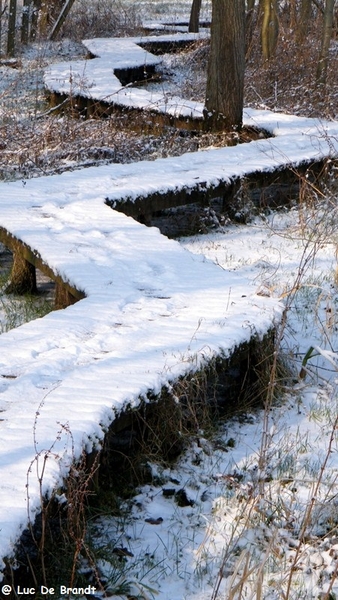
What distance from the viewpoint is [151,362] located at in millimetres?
3639

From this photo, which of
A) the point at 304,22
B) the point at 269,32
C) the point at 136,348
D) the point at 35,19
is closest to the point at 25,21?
the point at 35,19

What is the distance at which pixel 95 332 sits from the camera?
155 inches

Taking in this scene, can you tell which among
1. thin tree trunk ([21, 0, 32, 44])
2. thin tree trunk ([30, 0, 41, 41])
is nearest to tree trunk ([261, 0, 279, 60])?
thin tree trunk ([21, 0, 32, 44])

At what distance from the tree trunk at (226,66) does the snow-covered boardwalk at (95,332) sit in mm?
3177

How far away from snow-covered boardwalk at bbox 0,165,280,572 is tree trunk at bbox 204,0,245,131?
3177 mm

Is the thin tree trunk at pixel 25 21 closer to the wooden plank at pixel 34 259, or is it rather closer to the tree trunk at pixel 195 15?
the tree trunk at pixel 195 15

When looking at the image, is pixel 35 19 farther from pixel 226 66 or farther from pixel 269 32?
pixel 226 66

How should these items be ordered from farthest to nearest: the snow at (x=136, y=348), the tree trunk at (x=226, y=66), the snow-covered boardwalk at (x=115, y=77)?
the snow-covered boardwalk at (x=115, y=77) → the tree trunk at (x=226, y=66) → the snow at (x=136, y=348)

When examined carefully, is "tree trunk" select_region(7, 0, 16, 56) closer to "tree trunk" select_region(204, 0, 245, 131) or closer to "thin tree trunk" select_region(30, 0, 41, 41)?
"thin tree trunk" select_region(30, 0, 41, 41)

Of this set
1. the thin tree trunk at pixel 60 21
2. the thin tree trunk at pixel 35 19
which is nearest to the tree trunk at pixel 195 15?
the thin tree trunk at pixel 60 21

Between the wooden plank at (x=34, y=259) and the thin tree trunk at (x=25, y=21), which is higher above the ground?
the thin tree trunk at (x=25, y=21)

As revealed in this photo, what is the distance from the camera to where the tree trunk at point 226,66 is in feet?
27.0

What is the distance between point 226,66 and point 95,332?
17.4ft

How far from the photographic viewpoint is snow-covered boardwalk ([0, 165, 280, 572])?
2.96 meters
